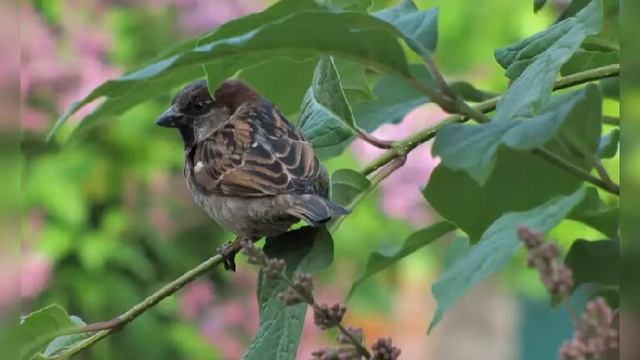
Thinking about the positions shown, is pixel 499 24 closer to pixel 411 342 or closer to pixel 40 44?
pixel 40 44

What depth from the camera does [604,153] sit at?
611 millimetres

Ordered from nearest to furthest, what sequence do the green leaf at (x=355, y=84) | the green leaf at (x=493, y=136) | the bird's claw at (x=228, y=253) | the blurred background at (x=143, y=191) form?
1. the green leaf at (x=493, y=136)
2. the bird's claw at (x=228, y=253)
3. the green leaf at (x=355, y=84)
4. the blurred background at (x=143, y=191)

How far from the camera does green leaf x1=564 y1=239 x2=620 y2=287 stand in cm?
56

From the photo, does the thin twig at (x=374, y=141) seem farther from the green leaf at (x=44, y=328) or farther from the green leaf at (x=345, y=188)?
the green leaf at (x=44, y=328)

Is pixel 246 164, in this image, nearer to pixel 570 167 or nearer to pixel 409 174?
pixel 570 167

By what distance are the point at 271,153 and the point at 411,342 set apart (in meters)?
2.97

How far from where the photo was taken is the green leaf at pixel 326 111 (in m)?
0.49

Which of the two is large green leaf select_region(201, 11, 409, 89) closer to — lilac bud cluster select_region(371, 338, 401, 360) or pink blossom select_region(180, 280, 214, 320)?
lilac bud cluster select_region(371, 338, 401, 360)

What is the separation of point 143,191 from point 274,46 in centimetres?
164

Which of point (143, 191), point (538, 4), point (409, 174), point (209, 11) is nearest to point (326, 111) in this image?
point (538, 4)

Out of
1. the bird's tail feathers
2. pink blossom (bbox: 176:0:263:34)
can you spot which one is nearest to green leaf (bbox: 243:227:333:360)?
the bird's tail feathers

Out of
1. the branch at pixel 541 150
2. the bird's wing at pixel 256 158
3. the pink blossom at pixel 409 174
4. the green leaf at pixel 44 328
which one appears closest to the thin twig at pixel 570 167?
the branch at pixel 541 150

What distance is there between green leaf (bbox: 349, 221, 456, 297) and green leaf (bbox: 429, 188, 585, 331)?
0.09 metres

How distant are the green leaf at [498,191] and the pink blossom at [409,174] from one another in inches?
44.7
